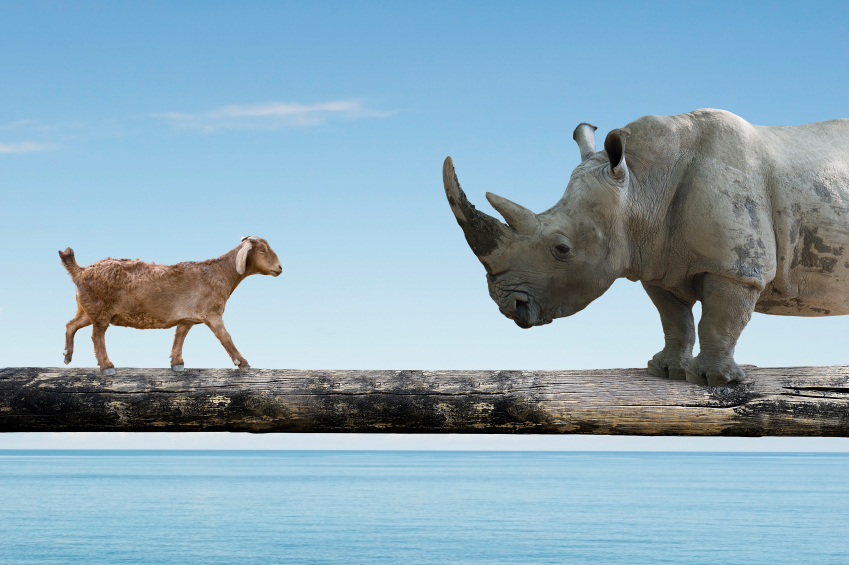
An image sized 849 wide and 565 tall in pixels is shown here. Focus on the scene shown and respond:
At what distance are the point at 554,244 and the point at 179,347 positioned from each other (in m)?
2.27

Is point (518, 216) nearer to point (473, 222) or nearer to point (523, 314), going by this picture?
point (473, 222)

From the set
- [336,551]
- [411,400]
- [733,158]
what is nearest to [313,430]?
[411,400]

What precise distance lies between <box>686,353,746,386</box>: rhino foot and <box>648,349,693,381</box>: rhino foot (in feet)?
0.69

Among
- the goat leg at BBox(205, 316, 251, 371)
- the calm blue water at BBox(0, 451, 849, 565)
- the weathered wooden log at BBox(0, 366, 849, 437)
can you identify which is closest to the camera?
the weathered wooden log at BBox(0, 366, 849, 437)

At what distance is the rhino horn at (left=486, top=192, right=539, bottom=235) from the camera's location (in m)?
4.00

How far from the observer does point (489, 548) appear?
3862 centimetres

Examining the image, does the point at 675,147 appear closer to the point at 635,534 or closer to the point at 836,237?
the point at 836,237

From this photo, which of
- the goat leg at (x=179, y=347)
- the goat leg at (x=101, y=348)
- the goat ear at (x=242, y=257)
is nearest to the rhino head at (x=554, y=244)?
the goat ear at (x=242, y=257)

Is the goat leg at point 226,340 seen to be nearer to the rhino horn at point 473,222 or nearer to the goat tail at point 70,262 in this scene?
the goat tail at point 70,262

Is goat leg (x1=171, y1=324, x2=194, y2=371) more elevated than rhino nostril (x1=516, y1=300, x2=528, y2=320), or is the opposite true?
rhino nostril (x1=516, y1=300, x2=528, y2=320)

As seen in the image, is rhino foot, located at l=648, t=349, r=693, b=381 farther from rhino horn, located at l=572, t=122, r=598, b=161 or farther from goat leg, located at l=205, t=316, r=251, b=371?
goat leg, located at l=205, t=316, r=251, b=371

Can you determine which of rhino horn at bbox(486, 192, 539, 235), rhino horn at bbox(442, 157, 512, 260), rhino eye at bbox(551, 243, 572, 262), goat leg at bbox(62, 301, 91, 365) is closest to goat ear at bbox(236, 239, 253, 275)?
goat leg at bbox(62, 301, 91, 365)

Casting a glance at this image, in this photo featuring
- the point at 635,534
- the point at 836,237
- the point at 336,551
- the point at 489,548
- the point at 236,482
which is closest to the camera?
the point at 836,237

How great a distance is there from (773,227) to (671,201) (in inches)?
21.7
